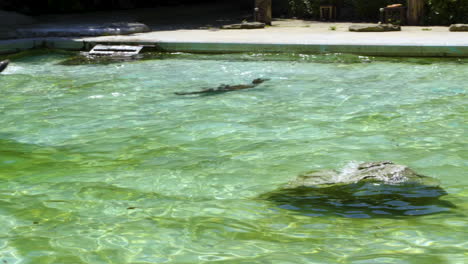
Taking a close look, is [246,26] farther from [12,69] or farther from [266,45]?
[12,69]

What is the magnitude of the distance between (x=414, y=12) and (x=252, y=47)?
217 inches

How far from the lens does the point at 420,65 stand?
33.0 feet

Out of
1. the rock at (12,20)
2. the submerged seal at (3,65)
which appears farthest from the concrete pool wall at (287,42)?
the rock at (12,20)

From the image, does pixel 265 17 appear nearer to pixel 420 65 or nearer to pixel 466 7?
pixel 466 7

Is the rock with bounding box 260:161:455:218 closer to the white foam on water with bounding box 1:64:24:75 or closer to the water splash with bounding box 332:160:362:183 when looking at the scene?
the water splash with bounding box 332:160:362:183

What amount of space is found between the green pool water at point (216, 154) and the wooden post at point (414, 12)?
5136 mm

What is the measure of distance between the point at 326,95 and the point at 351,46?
2.86 meters

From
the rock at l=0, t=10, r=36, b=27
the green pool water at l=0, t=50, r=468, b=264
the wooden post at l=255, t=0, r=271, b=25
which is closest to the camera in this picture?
the green pool water at l=0, t=50, r=468, b=264

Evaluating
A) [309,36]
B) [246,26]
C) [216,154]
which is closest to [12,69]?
[309,36]

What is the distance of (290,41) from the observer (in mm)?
11578

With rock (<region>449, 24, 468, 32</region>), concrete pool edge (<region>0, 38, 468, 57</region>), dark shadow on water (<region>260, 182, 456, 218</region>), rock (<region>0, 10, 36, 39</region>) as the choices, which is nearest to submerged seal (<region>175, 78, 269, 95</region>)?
concrete pool edge (<region>0, 38, 468, 57</region>)

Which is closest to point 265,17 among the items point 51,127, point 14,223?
point 51,127

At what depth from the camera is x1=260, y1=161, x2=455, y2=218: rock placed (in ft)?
13.4

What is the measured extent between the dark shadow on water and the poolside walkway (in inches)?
256
